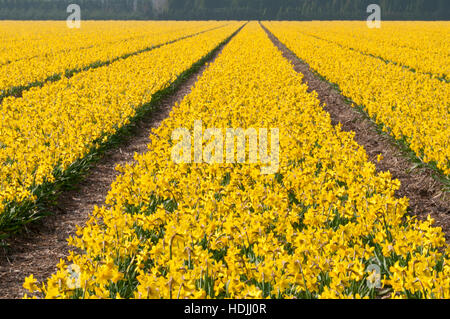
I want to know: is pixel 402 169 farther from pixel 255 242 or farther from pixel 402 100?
pixel 255 242

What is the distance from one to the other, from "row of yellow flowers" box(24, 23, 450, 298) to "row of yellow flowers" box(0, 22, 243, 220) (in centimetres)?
184

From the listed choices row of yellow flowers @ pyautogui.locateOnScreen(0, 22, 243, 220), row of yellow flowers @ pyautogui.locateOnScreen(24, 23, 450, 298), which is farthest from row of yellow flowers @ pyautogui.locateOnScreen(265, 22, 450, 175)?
row of yellow flowers @ pyautogui.locateOnScreen(0, 22, 243, 220)

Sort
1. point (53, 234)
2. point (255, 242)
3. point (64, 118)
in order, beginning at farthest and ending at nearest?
point (64, 118)
point (53, 234)
point (255, 242)

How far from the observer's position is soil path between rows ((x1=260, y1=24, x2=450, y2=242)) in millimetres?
7145

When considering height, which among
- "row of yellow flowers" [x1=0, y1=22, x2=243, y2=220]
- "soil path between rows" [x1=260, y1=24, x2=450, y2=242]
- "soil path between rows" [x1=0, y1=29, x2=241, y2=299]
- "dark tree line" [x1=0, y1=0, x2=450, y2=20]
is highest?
"dark tree line" [x1=0, y1=0, x2=450, y2=20]

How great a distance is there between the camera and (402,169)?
8.93 m

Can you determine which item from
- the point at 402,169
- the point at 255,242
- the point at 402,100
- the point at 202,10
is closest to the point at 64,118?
the point at 255,242

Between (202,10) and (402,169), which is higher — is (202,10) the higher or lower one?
the higher one

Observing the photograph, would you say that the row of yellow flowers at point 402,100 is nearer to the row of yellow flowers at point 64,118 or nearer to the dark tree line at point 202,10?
the row of yellow flowers at point 64,118

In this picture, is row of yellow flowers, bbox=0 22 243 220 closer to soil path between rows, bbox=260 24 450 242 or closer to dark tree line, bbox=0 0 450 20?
soil path between rows, bbox=260 24 450 242

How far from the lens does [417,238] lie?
4.16 metres

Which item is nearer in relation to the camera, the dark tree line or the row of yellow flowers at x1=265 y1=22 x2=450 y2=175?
the row of yellow flowers at x1=265 y1=22 x2=450 y2=175

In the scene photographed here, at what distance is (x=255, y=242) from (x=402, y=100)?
994cm
